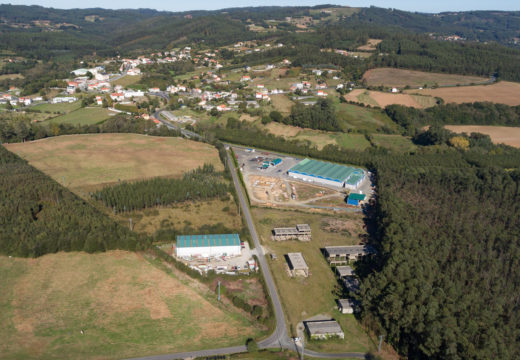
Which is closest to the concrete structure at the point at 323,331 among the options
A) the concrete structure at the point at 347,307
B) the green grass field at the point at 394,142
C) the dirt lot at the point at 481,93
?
the concrete structure at the point at 347,307

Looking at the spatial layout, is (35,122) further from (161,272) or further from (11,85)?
(161,272)

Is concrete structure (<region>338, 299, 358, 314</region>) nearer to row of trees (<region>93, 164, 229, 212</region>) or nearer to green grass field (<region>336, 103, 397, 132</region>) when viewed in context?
row of trees (<region>93, 164, 229, 212</region>)

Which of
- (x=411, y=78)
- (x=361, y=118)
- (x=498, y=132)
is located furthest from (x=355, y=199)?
(x=411, y=78)

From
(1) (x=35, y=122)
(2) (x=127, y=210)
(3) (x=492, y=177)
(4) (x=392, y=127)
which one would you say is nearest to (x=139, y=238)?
(2) (x=127, y=210)

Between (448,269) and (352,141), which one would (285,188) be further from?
(448,269)

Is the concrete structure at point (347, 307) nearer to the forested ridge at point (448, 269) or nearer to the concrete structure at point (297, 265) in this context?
the forested ridge at point (448, 269)
